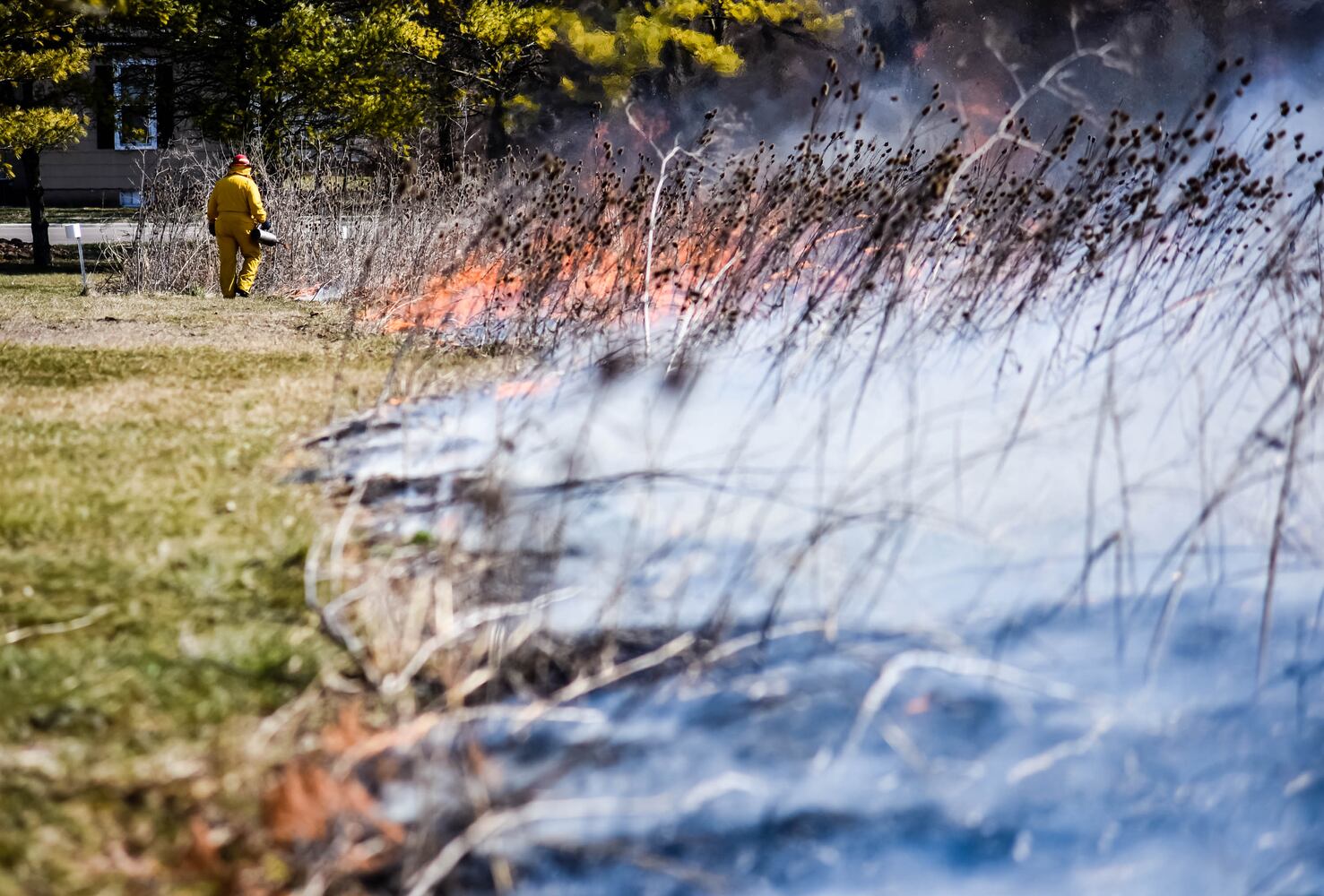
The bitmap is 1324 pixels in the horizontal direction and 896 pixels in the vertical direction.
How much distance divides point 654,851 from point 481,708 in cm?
44

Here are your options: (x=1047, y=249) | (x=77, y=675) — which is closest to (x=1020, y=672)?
(x=77, y=675)

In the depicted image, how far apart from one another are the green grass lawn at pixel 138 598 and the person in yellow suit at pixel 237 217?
5376 millimetres

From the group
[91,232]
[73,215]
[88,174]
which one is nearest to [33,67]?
[91,232]

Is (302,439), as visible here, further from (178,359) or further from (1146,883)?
(1146,883)

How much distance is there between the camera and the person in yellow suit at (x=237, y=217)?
11312 mm

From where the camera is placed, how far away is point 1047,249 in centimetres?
583

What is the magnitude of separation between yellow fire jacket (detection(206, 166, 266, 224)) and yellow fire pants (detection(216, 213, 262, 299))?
0.18 ft

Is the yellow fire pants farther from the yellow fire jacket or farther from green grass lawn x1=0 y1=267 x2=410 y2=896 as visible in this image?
green grass lawn x1=0 y1=267 x2=410 y2=896

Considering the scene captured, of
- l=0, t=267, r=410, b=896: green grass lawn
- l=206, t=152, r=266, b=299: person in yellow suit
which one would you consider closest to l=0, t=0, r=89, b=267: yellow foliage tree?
l=206, t=152, r=266, b=299: person in yellow suit

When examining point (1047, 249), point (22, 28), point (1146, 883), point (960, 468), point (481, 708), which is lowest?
point (1146, 883)

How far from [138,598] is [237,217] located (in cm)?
892

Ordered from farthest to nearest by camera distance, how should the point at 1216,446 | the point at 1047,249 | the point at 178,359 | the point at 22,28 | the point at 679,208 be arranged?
the point at 22,28
the point at 679,208
the point at 178,359
the point at 1047,249
the point at 1216,446

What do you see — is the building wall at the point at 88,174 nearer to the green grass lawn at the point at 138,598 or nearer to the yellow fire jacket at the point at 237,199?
the yellow fire jacket at the point at 237,199

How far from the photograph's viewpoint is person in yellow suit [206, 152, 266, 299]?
37.1 feet
